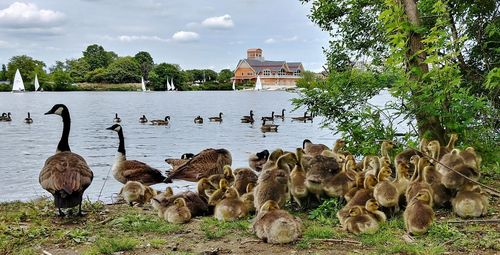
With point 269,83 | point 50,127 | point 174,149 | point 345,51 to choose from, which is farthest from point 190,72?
point 345,51

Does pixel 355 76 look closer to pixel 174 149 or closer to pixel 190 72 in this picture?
pixel 174 149

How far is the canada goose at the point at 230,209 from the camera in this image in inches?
327

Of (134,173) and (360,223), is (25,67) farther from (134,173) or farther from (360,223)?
(360,223)

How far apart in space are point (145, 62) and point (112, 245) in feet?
545

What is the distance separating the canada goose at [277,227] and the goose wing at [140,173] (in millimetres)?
6961

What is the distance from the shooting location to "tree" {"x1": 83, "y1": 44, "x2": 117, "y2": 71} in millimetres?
166375

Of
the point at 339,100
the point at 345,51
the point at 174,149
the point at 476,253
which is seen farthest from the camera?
the point at 174,149

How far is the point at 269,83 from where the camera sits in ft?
504

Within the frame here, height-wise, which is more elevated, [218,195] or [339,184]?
[339,184]

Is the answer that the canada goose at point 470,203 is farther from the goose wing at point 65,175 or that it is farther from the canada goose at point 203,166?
the canada goose at point 203,166

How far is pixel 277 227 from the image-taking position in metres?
6.89

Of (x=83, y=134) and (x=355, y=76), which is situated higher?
(x=355, y=76)

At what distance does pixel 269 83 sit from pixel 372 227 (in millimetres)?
147129

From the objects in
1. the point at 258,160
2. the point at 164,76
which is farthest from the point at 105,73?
the point at 258,160
